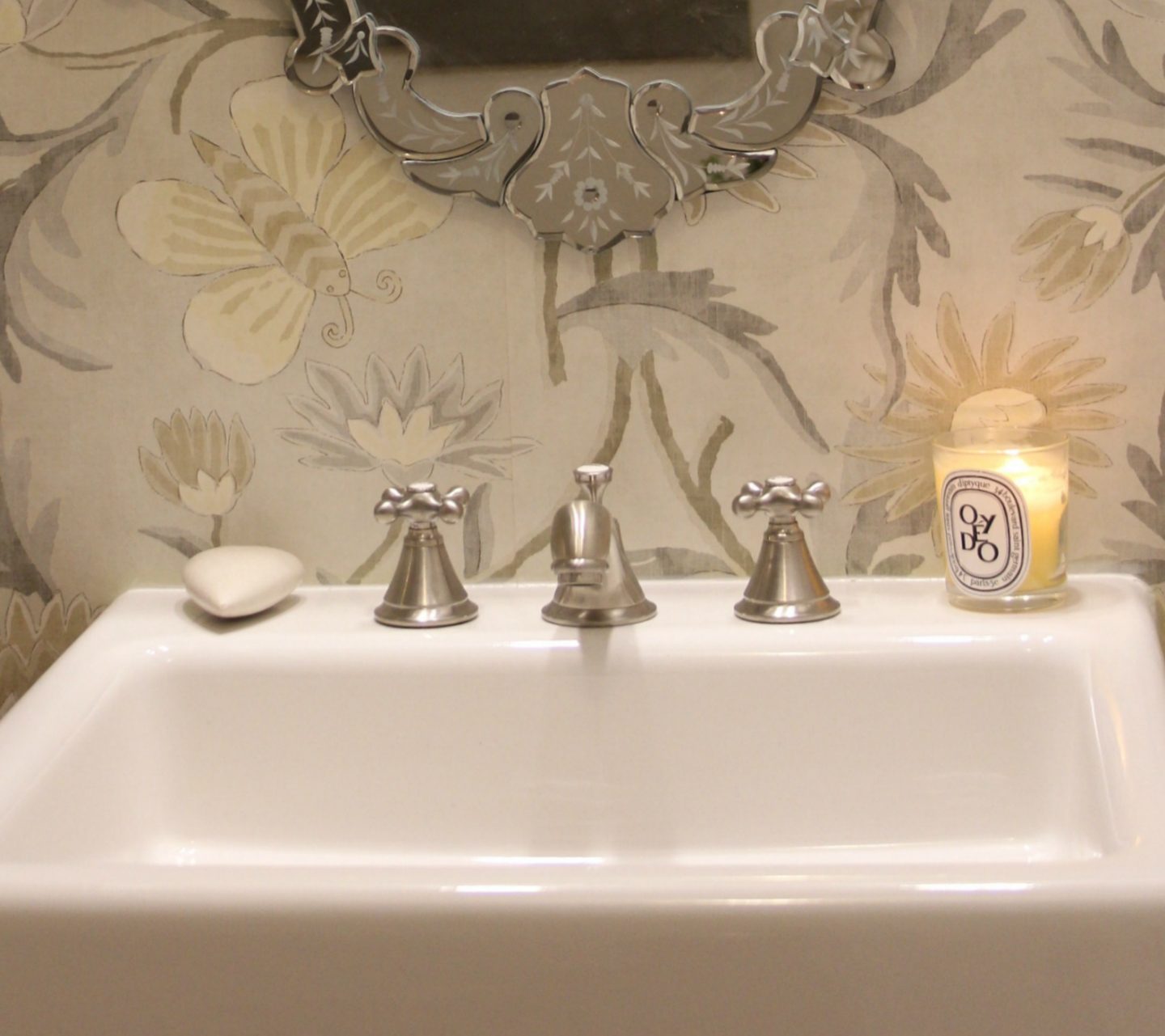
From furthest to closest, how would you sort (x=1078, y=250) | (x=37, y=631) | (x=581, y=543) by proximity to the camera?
(x=37, y=631) < (x=1078, y=250) < (x=581, y=543)

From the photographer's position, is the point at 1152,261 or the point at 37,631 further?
the point at 37,631

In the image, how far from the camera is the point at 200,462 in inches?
35.1

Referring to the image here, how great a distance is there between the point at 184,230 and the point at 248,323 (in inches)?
2.9

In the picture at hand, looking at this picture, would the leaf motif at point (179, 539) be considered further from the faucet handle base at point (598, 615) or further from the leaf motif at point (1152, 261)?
the leaf motif at point (1152, 261)

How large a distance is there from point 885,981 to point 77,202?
0.72 metres

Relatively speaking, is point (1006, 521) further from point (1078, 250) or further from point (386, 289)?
point (386, 289)

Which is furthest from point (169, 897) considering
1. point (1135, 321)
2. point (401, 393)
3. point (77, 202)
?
point (1135, 321)

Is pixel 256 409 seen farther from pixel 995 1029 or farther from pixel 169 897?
pixel 995 1029

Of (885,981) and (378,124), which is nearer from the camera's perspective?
(885,981)

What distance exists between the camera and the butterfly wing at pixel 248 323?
86 cm

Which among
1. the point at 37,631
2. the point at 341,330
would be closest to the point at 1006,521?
the point at 341,330

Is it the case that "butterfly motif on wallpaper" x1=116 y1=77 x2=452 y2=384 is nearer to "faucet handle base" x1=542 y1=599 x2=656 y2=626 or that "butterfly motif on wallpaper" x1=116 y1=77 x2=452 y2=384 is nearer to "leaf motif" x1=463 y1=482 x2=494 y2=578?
"leaf motif" x1=463 y1=482 x2=494 y2=578

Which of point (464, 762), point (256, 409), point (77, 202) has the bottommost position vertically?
point (464, 762)

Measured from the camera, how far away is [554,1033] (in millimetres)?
494
